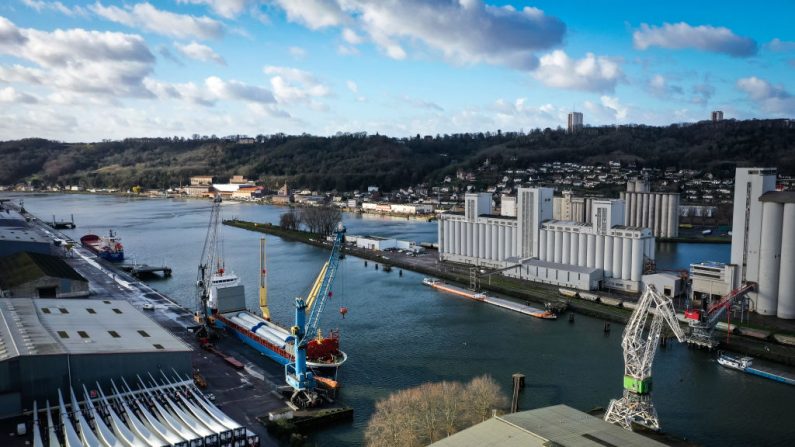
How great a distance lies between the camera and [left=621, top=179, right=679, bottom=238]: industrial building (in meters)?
27.8

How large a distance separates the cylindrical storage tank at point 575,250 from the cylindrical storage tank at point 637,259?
1706 millimetres

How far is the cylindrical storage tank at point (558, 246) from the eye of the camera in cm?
1717

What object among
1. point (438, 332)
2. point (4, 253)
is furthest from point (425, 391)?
point (4, 253)

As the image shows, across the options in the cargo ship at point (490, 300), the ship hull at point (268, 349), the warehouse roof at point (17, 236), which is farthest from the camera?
the warehouse roof at point (17, 236)

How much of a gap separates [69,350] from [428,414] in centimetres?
478

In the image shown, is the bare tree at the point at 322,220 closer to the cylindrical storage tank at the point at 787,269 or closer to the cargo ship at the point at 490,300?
the cargo ship at the point at 490,300

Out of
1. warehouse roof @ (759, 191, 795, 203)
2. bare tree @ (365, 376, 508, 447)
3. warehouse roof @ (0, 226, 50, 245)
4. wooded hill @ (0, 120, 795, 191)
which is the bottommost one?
bare tree @ (365, 376, 508, 447)

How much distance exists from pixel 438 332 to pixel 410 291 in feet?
13.5

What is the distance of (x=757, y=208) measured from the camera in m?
13.5

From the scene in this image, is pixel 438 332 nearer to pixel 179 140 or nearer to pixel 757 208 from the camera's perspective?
pixel 757 208

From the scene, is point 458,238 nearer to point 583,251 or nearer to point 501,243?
point 501,243

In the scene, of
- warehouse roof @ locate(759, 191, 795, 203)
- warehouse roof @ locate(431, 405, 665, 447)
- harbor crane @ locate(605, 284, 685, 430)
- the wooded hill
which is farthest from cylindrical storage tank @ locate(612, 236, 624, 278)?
the wooded hill

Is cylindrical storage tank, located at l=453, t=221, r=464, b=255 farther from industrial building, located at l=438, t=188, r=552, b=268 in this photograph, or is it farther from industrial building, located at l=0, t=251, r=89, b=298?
industrial building, located at l=0, t=251, r=89, b=298

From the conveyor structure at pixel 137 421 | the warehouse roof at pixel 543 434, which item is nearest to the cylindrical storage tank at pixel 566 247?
the warehouse roof at pixel 543 434
